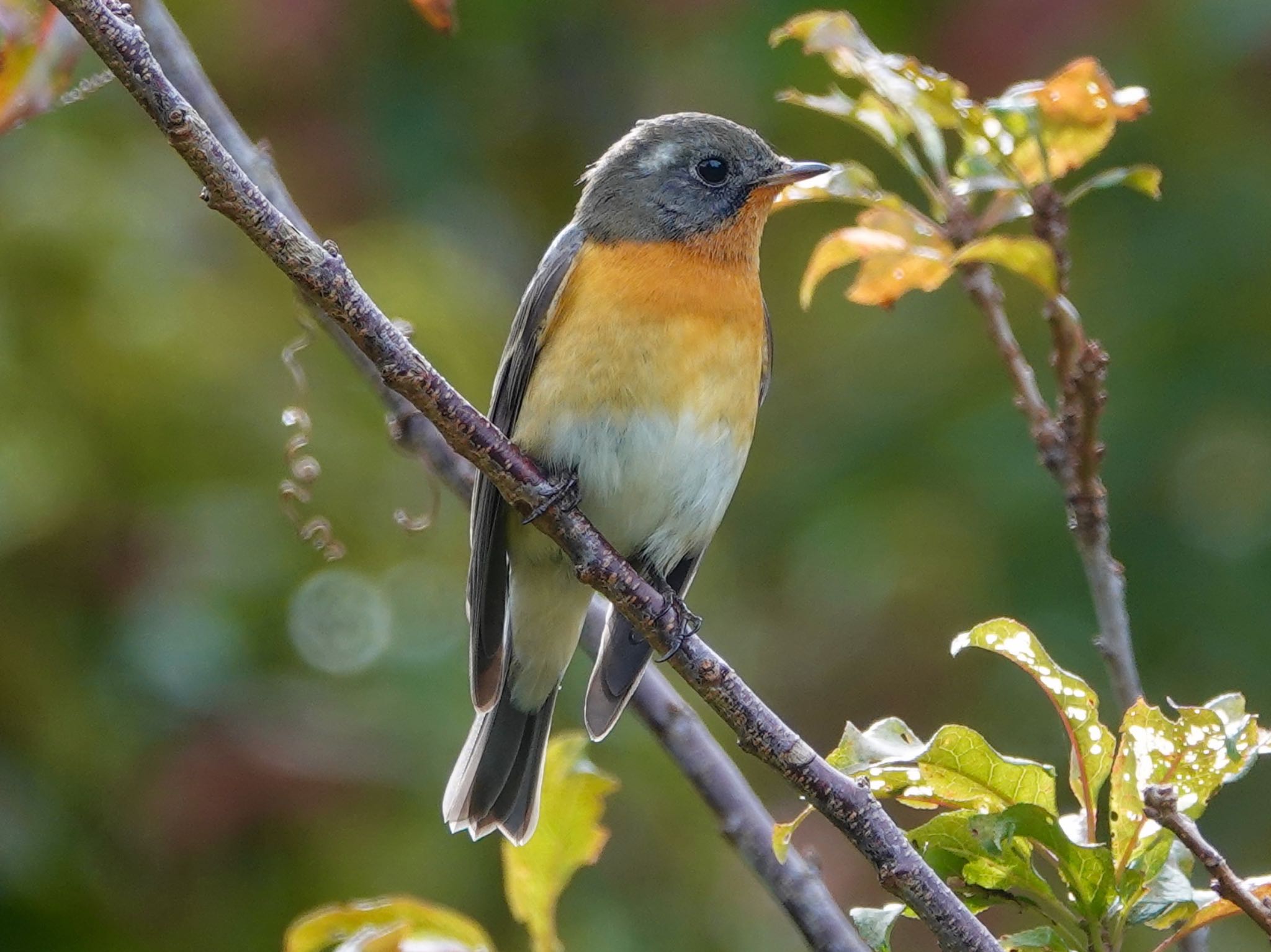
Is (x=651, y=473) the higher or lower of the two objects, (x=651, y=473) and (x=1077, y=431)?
the higher

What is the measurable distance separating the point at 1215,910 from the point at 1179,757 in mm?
215

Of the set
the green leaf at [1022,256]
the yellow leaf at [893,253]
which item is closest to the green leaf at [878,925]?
the green leaf at [1022,256]

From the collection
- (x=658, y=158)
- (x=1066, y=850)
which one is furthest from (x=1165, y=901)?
(x=658, y=158)

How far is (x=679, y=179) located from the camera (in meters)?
4.12

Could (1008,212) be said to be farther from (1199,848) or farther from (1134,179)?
(1199,848)

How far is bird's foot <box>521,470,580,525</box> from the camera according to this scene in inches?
99.2

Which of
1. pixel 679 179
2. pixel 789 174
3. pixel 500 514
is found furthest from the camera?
pixel 679 179

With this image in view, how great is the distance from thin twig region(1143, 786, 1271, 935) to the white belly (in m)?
1.86

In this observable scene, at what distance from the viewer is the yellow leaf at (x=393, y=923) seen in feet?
8.39

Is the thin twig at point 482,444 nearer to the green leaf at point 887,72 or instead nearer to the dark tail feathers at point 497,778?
the green leaf at point 887,72

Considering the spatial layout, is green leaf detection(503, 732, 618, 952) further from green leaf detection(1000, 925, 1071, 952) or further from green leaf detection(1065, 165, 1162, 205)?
green leaf detection(1065, 165, 1162, 205)

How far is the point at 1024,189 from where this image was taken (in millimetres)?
2730

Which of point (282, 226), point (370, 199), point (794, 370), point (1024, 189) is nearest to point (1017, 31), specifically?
point (794, 370)

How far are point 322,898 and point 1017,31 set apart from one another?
12.1ft
